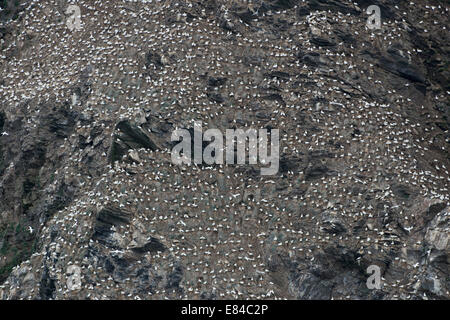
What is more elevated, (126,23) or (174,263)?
(126,23)

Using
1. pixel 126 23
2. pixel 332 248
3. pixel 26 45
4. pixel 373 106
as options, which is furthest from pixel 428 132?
pixel 26 45

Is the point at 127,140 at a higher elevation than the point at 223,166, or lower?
higher

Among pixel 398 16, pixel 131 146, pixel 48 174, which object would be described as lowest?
pixel 48 174

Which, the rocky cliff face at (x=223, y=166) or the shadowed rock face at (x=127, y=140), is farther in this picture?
the shadowed rock face at (x=127, y=140)

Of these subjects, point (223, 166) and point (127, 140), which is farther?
point (223, 166)

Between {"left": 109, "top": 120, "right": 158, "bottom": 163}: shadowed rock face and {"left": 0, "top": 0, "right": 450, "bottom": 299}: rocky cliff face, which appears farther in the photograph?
{"left": 109, "top": 120, "right": 158, "bottom": 163}: shadowed rock face

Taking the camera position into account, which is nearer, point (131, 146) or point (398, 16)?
point (131, 146)

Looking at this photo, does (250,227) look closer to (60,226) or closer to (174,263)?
(174,263)

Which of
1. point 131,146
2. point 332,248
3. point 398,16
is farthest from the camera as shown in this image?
point 398,16
